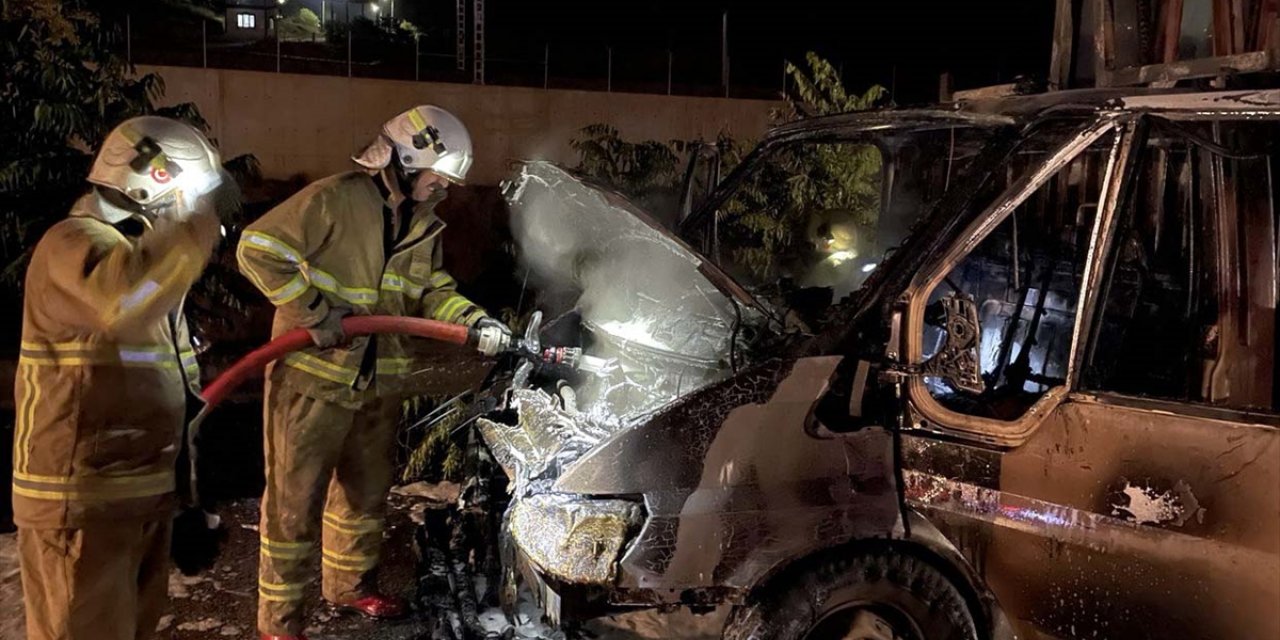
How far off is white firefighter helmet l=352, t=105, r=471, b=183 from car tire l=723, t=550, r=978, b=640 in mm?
2175

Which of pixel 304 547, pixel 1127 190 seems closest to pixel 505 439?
pixel 304 547

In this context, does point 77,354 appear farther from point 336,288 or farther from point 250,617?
point 250,617

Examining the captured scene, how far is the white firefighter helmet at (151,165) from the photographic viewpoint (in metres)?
2.96

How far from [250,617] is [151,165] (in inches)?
82.7

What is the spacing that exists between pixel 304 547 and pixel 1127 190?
3.17m

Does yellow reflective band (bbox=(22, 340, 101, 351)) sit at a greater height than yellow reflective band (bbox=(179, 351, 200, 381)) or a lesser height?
greater

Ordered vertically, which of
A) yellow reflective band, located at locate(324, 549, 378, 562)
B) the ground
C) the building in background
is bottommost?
the ground

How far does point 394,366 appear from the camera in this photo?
4082mm

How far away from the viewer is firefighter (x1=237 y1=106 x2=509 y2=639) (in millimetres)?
3754

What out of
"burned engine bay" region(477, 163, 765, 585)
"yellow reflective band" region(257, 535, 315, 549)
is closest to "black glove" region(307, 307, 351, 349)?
"burned engine bay" region(477, 163, 765, 585)

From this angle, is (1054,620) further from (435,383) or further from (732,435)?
(435,383)

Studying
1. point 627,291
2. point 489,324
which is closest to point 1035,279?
point 627,291

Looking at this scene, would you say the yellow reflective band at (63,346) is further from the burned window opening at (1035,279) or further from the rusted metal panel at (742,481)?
the burned window opening at (1035,279)

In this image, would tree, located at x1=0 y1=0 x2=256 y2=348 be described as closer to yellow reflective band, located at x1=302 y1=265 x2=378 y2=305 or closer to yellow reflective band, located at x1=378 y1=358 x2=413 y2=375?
yellow reflective band, located at x1=302 y1=265 x2=378 y2=305
